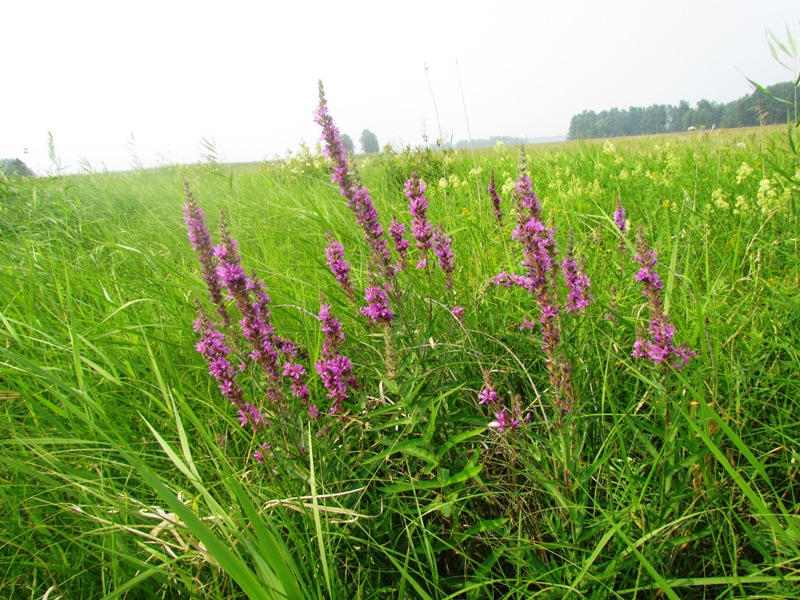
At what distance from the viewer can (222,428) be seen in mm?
2092

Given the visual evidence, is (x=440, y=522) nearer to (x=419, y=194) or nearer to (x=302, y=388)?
(x=302, y=388)

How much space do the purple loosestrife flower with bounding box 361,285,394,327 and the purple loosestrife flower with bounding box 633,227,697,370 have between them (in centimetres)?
91

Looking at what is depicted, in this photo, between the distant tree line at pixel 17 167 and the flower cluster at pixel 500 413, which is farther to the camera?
the distant tree line at pixel 17 167

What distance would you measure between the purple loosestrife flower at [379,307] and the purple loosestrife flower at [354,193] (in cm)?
13

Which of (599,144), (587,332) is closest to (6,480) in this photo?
(587,332)

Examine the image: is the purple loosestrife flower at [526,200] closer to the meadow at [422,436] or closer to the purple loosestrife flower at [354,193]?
the meadow at [422,436]

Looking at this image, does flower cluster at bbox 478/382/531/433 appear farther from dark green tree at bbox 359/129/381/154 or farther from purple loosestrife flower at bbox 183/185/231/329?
dark green tree at bbox 359/129/381/154

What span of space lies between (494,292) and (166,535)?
1.99 meters

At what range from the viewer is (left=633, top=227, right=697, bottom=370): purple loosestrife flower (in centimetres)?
151

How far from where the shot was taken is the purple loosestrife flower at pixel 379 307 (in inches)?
74.6

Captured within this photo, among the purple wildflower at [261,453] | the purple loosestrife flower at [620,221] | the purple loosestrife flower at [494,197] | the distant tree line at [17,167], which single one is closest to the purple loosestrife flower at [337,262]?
the purple wildflower at [261,453]

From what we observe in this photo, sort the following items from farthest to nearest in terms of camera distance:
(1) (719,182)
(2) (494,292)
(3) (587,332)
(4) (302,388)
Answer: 1. (1) (719,182)
2. (2) (494,292)
3. (3) (587,332)
4. (4) (302,388)

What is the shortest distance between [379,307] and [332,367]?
0.31 metres

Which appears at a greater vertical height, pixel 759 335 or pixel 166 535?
pixel 759 335
